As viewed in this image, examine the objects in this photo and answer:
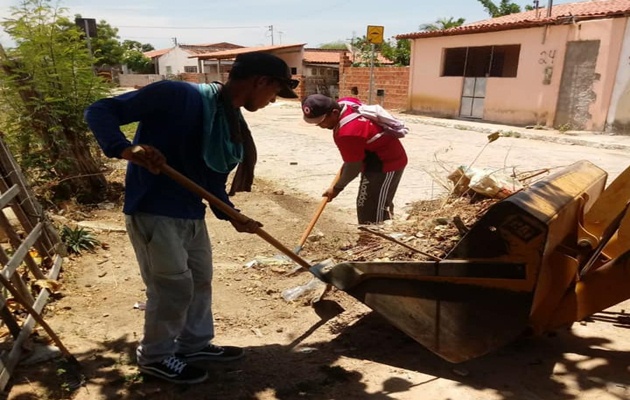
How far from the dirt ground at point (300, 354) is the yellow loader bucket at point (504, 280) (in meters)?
0.28

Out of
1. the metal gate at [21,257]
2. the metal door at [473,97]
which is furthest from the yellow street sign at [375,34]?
the metal gate at [21,257]

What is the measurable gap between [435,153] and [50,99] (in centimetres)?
482

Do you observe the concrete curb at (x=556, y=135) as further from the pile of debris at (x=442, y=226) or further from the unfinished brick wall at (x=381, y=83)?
the pile of debris at (x=442, y=226)

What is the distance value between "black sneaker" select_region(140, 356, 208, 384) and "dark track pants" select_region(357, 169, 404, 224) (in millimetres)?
2054

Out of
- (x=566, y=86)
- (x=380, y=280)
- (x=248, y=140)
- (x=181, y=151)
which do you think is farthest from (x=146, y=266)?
(x=566, y=86)

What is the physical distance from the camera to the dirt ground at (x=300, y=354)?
2508 mm

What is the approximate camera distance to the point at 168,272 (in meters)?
2.31

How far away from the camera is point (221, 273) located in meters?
4.08

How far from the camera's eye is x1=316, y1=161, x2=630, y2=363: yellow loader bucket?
7.31 ft

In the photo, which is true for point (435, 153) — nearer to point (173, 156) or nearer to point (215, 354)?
point (215, 354)

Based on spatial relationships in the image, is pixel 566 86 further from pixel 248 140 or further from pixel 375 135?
pixel 248 140

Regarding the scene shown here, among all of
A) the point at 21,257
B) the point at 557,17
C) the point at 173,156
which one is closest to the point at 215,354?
the point at 173,156

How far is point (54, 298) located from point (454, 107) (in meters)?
15.7

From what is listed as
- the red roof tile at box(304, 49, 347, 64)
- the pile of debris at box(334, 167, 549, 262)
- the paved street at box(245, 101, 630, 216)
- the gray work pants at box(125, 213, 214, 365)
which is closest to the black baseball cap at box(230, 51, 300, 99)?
the gray work pants at box(125, 213, 214, 365)
